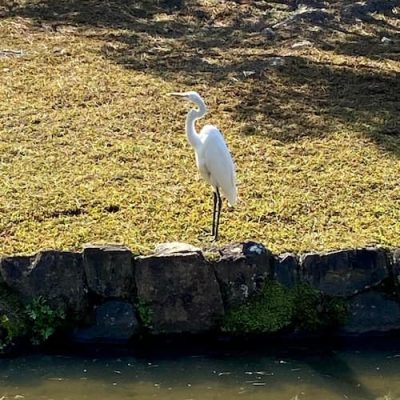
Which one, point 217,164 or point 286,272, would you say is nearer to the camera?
point 286,272

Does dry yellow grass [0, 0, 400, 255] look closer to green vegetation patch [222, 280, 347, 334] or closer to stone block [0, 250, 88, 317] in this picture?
stone block [0, 250, 88, 317]

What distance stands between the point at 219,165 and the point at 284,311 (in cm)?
124

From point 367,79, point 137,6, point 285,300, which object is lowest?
point 285,300

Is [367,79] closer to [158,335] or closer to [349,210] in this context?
[349,210]

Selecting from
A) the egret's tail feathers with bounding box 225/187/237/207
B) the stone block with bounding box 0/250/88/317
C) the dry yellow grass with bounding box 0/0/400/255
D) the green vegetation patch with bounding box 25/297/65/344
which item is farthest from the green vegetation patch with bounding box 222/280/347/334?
the green vegetation patch with bounding box 25/297/65/344

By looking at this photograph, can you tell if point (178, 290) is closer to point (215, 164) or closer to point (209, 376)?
point (209, 376)

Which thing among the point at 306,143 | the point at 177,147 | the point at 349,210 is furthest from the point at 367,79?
the point at 349,210

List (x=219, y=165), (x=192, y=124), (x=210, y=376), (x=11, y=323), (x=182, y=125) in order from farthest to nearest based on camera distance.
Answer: (x=182, y=125)
(x=192, y=124)
(x=219, y=165)
(x=11, y=323)
(x=210, y=376)

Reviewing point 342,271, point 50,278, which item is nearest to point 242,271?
point 342,271

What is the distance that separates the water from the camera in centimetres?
628

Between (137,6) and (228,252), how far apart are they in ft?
27.5

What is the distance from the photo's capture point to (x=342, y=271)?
688 cm

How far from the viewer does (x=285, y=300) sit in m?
6.85

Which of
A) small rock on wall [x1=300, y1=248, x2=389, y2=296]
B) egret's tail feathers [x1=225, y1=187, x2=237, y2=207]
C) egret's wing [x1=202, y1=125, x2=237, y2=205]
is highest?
egret's wing [x1=202, y1=125, x2=237, y2=205]
